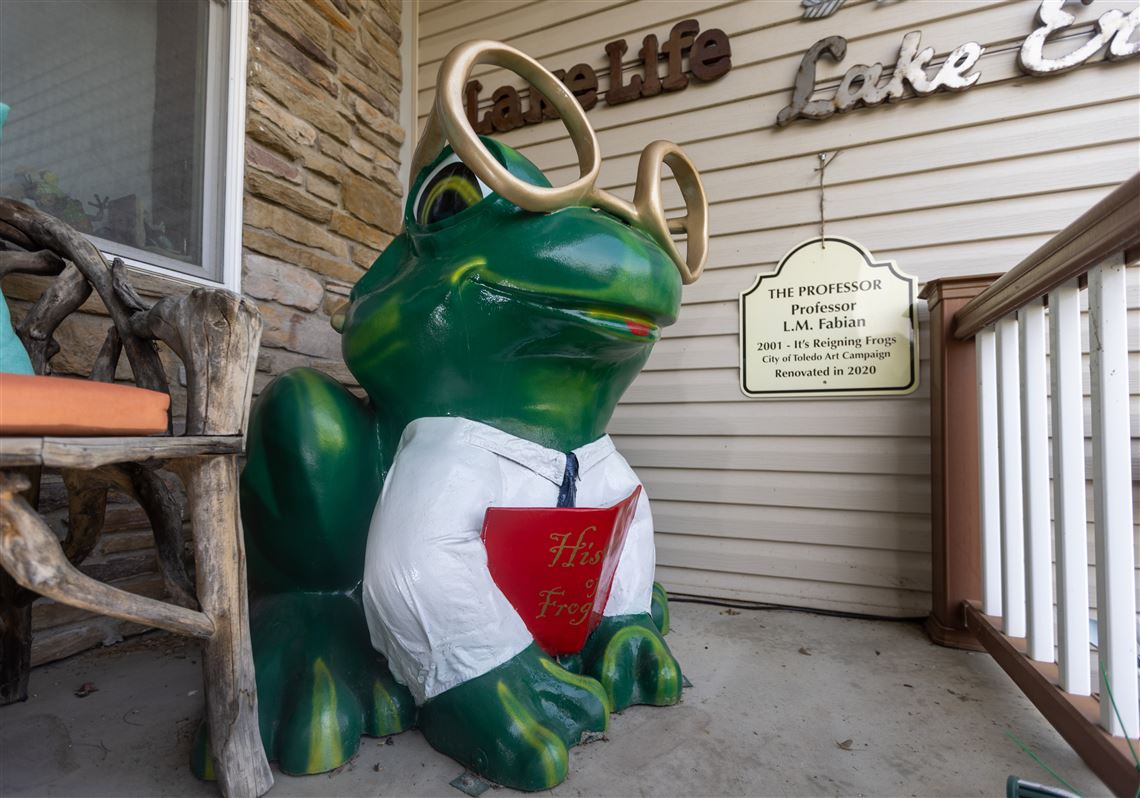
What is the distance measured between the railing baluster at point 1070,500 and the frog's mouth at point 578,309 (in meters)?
0.85

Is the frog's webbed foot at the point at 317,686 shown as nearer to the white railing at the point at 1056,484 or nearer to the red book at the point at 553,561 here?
the red book at the point at 553,561

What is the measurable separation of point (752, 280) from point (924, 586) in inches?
45.9

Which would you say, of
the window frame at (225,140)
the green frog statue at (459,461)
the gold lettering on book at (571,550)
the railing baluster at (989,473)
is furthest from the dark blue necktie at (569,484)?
the window frame at (225,140)

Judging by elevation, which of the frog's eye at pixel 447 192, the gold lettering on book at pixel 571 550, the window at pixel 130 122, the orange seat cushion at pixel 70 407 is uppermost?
the window at pixel 130 122

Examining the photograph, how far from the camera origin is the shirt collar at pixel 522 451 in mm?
1134

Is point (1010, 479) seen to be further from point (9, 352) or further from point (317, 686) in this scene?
point (9, 352)

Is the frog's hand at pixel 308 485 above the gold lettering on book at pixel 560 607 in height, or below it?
above

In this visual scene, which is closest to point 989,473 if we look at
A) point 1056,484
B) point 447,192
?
point 1056,484

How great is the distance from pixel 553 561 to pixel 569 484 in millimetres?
175

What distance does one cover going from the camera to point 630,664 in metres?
1.24

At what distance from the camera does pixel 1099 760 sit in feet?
3.15

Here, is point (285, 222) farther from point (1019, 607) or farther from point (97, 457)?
point (1019, 607)

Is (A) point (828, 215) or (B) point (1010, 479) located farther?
(A) point (828, 215)

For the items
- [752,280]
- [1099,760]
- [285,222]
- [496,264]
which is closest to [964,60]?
[752,280]
